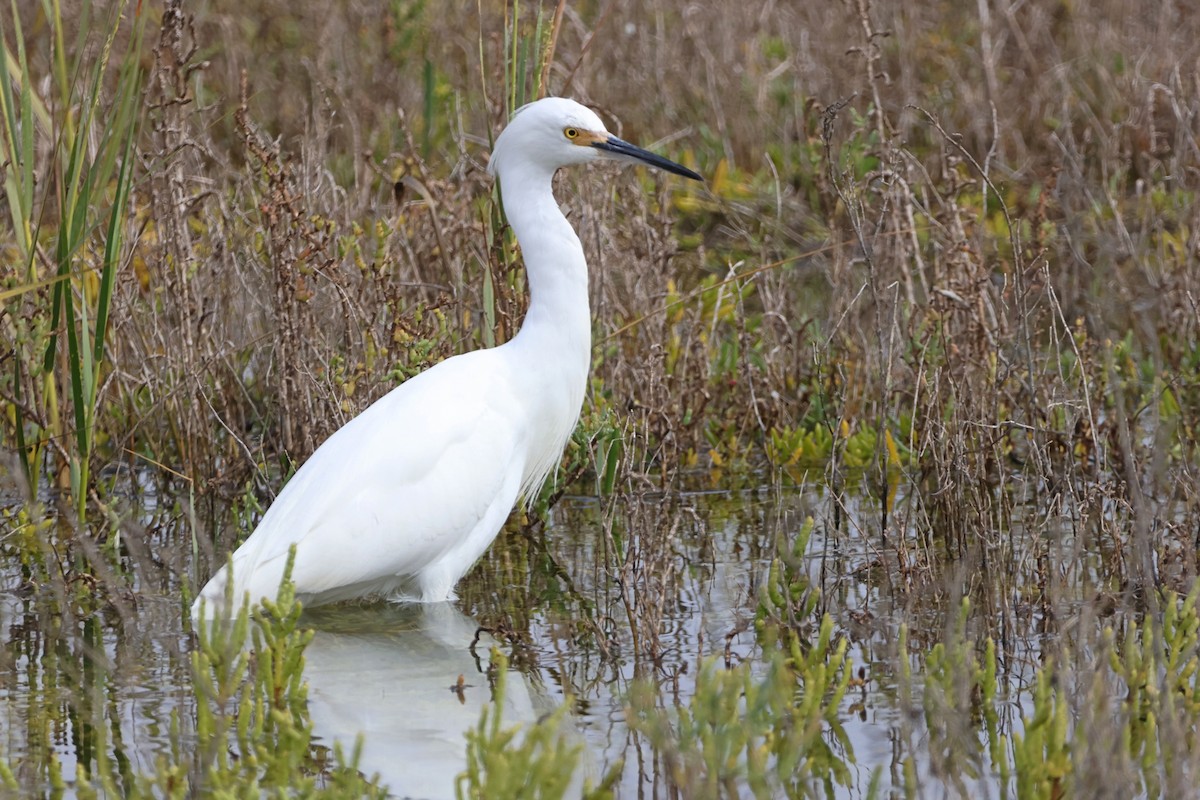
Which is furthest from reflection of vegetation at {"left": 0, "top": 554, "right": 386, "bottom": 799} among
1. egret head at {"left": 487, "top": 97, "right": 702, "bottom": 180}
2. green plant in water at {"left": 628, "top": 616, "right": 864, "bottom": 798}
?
egret head at {"left": 487, "top": 97, "right": 702, "bottom": 180}

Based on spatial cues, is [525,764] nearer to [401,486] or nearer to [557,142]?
[401,486]

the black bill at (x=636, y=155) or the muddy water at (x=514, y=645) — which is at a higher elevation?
the black bill at (x=636, y=155)

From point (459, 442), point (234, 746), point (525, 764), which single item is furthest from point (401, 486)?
point (525, 764)

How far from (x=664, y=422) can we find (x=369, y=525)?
1034 mm

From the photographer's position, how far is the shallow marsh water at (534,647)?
2.91 meters

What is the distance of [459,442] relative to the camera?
12.2 ft

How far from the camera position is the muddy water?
2939 mm

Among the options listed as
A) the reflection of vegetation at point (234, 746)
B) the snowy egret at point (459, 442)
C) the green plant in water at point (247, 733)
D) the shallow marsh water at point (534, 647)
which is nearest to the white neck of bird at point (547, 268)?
the snowy egret at point (459, 442)

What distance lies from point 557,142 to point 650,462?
845 mm

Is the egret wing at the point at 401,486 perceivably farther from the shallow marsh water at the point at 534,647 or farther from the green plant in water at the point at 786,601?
the green plant in water at the point at 786,601

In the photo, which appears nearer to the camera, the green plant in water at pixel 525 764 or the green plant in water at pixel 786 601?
the green plant in water at pixel 525 764

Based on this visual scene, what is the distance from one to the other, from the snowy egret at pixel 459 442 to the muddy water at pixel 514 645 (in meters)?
0.20

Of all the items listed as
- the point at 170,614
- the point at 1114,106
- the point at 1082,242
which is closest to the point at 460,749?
the point at 170,614

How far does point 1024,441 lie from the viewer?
16.1ft
